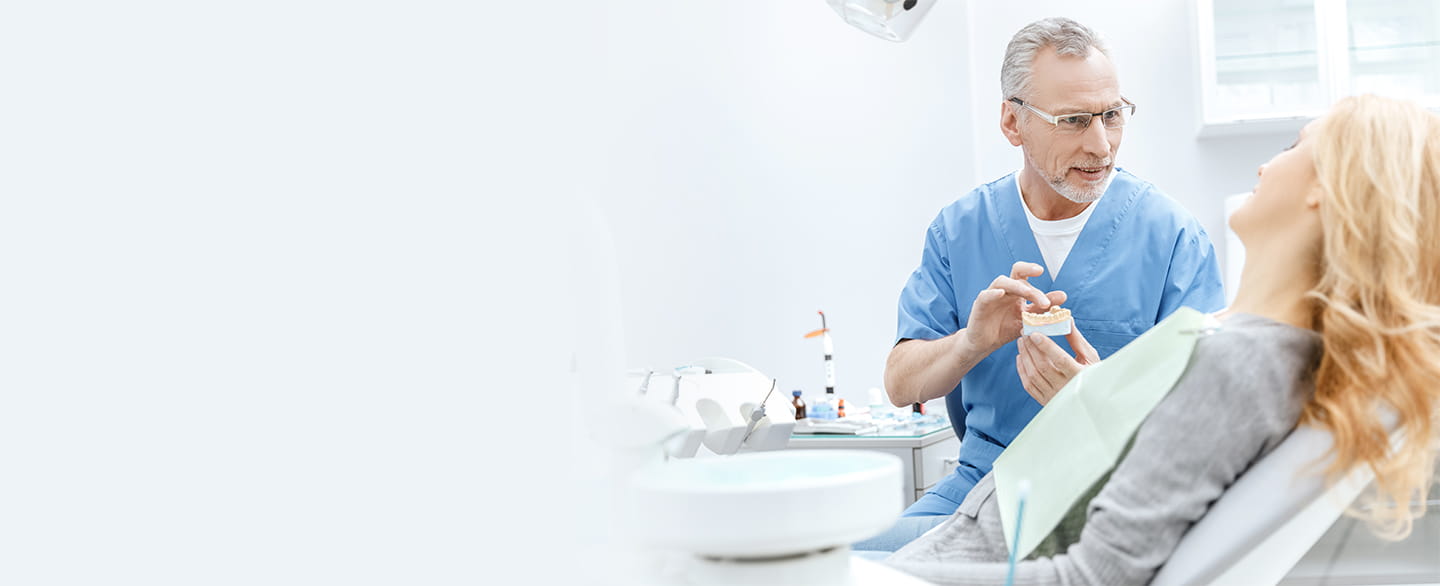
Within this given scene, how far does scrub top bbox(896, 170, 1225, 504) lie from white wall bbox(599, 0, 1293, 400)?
3.04ft

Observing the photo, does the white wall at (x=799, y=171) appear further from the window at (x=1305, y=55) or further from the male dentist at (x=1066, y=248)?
the window at (x=1305, y=55)

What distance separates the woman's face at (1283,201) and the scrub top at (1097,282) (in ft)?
1.88

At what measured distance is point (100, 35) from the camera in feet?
1.64

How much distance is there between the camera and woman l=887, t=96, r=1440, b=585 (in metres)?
1.09

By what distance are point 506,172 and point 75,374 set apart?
0.34 metres

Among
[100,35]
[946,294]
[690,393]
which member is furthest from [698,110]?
[100,35]

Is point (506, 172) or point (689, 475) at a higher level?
point (506, 172)

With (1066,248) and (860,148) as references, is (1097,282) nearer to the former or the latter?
(1066,248)

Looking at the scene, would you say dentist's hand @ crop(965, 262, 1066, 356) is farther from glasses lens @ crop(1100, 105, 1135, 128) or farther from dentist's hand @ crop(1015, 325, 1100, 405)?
glasses lens @ crop(1100, 105, 1135, 128)

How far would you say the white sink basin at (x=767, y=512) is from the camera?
787mm

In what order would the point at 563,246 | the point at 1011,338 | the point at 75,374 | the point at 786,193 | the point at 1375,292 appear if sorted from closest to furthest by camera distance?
1. the point at 75,374
2. the point at 563,246
3. the point at 1375,292
4. the point at 1011,338
5. the point at 786,193

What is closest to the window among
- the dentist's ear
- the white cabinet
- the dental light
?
the dental light

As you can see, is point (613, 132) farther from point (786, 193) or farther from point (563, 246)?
point (786, 193)

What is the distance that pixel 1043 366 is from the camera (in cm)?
164
